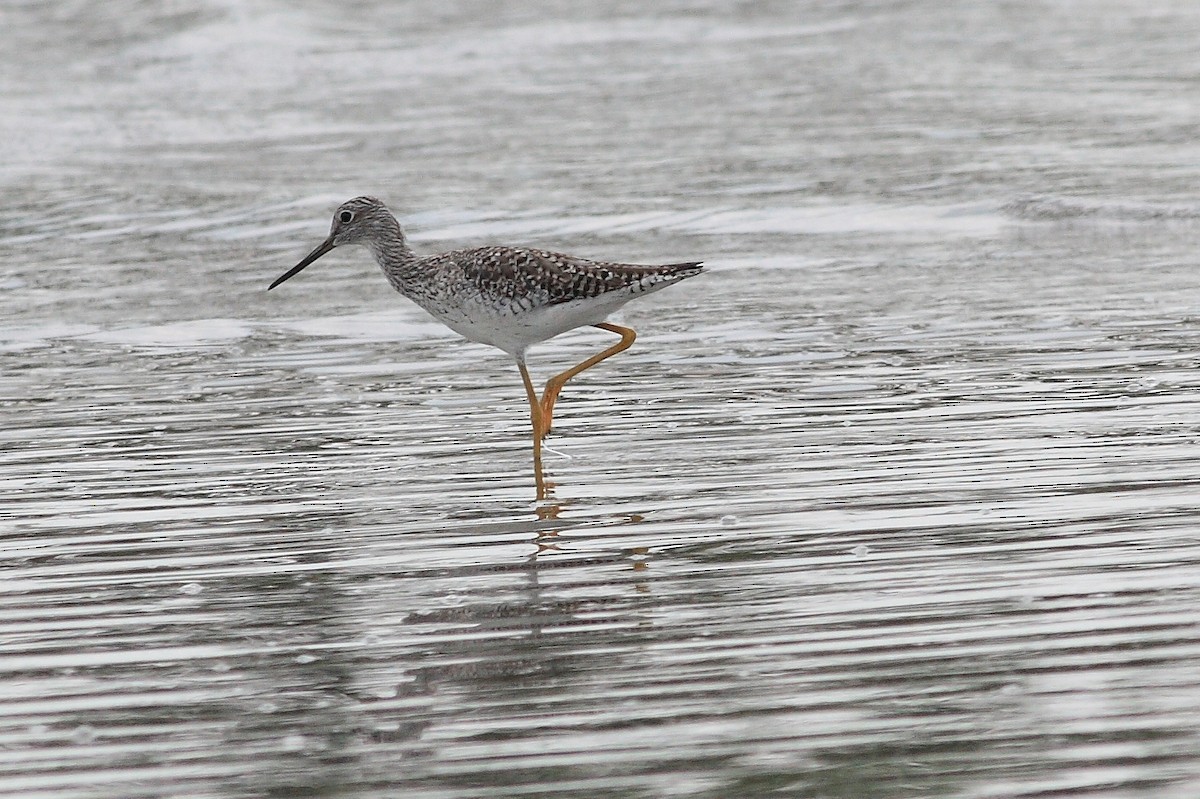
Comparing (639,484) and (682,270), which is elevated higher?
(682,270)

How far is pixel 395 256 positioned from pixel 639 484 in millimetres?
2229

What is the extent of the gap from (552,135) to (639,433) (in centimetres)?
1257

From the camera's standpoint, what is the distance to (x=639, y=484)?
7562mm

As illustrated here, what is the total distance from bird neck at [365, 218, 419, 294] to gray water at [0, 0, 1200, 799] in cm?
64

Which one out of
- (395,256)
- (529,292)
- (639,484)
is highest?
(395,256)

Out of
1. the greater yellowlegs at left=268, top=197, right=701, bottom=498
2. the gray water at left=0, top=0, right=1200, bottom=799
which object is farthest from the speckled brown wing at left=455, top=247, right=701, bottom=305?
the gray water at left=0, top=0, right=1200, bottom=799

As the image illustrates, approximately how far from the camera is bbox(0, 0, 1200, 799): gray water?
188 inches

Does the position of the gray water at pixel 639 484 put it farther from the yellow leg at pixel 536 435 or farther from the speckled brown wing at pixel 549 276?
the speckled brown wing at pixel 549 276

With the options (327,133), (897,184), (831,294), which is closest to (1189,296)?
(831,294)

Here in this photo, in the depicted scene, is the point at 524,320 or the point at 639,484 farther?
the point at 524,320

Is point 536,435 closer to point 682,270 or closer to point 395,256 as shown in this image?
point 682,270

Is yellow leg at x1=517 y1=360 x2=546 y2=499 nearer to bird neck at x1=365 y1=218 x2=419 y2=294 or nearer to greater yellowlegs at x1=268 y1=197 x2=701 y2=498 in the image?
greater yellowlegs at x1=268 y1=197 x2=701 y2=498

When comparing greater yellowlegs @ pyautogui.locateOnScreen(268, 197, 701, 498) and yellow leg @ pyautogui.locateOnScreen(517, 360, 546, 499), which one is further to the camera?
greater yellowlegs @ pyautogui.locateOnScreen(268, 197, 701, 498)

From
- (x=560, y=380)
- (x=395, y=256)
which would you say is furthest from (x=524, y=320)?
(x=395, y=256)
